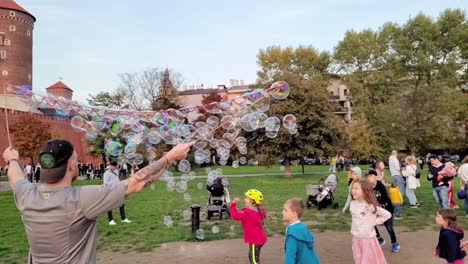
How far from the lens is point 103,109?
9164 millimetres

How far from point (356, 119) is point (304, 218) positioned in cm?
4362

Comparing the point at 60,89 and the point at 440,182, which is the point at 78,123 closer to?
the point at 440,182

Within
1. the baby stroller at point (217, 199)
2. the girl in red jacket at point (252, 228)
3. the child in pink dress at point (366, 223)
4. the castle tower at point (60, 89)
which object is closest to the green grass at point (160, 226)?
the baby stroller at point (217, 199)

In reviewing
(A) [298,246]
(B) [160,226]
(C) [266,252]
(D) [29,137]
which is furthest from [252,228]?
(D) [29,137]

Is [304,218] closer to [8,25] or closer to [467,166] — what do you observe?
[467,166]

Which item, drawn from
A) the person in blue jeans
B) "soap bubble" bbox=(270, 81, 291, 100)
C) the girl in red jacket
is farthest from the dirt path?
"soap bubble" bbox=(270, 81, 291, 100)

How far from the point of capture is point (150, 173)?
3.19 meters

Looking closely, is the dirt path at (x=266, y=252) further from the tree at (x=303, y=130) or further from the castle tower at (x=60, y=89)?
the castle tower at (x=60, y=89)

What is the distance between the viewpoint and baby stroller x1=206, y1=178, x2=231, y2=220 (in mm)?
13702

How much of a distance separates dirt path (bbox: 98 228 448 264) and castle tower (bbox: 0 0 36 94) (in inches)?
2681

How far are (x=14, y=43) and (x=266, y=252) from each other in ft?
241

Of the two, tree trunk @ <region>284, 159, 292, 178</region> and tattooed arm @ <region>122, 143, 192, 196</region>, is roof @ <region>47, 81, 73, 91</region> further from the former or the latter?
tattooed arm @ <region>122, 143, 192, 196</region>

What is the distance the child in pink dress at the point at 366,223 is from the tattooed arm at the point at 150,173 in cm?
435

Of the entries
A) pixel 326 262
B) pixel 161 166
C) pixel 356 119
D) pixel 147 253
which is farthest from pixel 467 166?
Result: pixel 356 119
